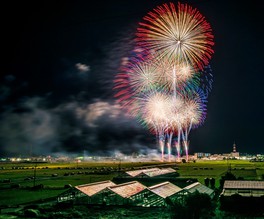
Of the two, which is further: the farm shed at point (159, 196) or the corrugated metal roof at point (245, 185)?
the corrugated metal roof at point (245, 185)

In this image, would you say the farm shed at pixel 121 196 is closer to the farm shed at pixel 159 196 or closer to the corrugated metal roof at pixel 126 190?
the corrugated metal roof at pixel 126 190

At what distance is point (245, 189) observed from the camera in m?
47.2

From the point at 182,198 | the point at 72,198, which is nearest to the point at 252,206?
the point at 182,198

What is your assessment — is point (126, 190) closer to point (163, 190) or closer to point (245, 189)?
point (163, 190)

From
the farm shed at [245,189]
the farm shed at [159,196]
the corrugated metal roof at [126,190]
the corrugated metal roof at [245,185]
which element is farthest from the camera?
the corrugated metal roof at [245,185]

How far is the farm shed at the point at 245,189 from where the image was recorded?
46.2 m

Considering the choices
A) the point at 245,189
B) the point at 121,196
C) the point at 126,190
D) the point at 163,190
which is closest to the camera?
the point at 121,196

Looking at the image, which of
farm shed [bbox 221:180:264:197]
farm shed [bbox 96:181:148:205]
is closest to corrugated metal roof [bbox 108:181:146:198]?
farm shed [bbox 96:181:148:205]

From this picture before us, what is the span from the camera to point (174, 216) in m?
31.5

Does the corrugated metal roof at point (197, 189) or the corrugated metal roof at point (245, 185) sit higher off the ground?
the corrugated metal roof at point (245, 185)

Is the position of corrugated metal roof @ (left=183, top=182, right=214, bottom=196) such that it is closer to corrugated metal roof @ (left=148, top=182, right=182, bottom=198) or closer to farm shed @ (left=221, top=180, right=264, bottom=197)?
corrugated metal roof @ (left=148, top=182, right=182, bottom=198)

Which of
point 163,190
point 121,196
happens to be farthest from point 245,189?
point 121,196

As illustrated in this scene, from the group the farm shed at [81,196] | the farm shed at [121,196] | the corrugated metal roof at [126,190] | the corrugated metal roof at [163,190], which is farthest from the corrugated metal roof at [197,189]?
the farm shed at [81,196]

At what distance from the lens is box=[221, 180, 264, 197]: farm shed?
1818 inches
